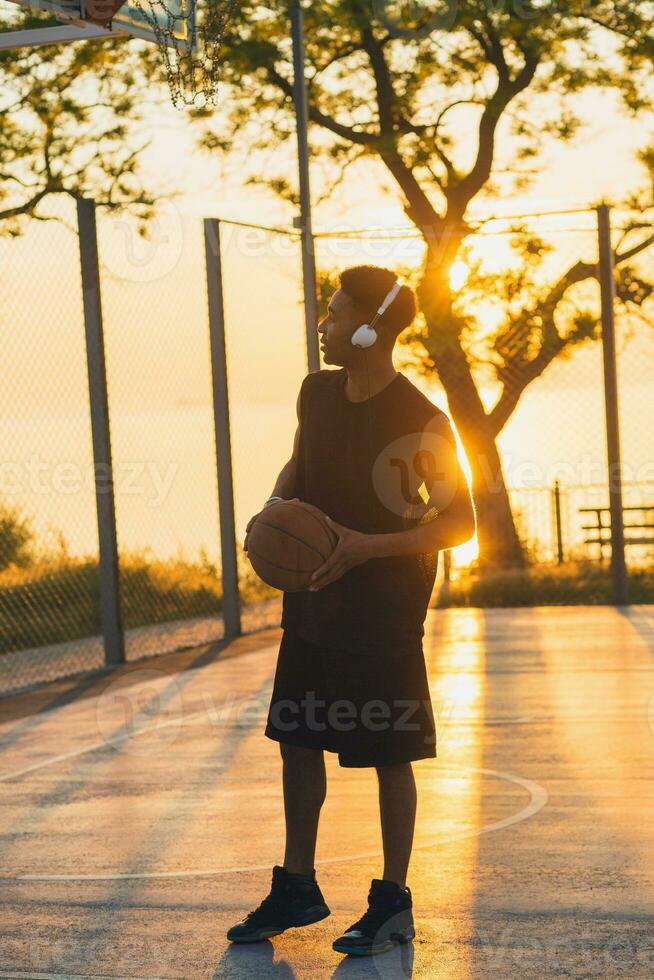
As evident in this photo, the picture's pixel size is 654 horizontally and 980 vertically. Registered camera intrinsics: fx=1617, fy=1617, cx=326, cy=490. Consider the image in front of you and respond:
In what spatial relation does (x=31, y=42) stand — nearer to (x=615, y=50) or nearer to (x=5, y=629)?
(x=5, y=629)

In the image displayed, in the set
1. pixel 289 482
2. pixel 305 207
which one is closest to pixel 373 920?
pixel 289 482

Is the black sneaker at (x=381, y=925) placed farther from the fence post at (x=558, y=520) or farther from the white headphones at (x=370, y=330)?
the fence post at (x=558, y=520)

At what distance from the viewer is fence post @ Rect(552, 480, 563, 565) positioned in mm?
16406

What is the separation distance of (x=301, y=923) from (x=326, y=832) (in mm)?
1201

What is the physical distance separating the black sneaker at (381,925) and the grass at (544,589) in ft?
29.1

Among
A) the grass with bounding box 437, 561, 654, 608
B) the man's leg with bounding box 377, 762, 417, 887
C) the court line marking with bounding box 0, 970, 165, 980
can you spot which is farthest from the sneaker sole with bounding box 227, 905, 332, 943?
the grass with bounding box 437, 561, 654, 608

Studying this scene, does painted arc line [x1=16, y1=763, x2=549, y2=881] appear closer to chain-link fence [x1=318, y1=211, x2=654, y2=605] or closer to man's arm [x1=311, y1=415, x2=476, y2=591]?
man's arm [x1=311, y1=415, x2=476, y2=591]

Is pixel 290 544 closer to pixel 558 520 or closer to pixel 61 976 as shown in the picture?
pixel 61 976

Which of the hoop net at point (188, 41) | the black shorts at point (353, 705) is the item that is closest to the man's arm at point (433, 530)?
the black shorts at point (353, 705)

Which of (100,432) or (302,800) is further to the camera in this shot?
(100,432)

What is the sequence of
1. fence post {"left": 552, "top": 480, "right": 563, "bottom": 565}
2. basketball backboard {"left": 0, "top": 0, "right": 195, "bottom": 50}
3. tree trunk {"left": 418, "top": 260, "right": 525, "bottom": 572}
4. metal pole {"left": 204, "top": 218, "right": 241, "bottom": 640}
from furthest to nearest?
fence post {"left": 552, "top": 480, "right": 563, "bottom": 565}
tree trunk {"left": 418, "top": 260, "right": 525, "bottom": 572}
metal pole {"left": 204, "top": 218, "right": 241, "bottom": 640}
basketball backboard {"left": 0, "top": 0, "right": 195, "bottom": 50}

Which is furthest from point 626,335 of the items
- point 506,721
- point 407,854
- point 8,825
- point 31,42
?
point 407,854

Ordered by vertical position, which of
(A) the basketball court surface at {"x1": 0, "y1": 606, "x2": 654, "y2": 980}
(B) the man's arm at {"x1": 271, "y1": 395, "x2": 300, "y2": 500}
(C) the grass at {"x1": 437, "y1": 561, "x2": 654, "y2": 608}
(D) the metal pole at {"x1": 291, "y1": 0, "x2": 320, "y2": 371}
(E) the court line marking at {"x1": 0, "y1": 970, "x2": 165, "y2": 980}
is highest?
(D) the metal pole at {"x1": 291, "y1": 0, "x2": 320, "y2": 371}

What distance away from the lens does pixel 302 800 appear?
4.36 meters
